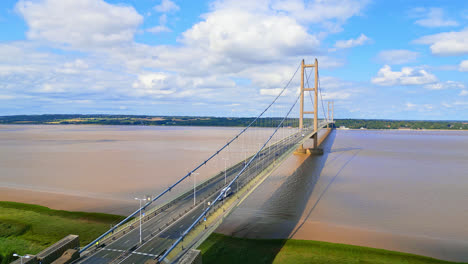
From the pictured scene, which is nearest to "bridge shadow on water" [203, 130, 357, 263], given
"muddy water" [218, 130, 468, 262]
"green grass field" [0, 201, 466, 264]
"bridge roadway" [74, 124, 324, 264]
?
"muddy water" [218, 130, 468, 262]

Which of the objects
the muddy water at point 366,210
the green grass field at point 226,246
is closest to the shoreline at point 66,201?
the green grass field at point 226,246

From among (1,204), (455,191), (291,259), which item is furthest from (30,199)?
(455,191)

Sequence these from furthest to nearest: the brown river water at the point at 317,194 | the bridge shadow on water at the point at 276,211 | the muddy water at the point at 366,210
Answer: the brown river water at the point at 317,194
the bridge shadow on water at the point at 276,211
the muddy water at the point at 366,210

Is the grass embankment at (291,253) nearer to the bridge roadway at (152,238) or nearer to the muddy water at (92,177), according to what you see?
the bridge roadway at (152,238)

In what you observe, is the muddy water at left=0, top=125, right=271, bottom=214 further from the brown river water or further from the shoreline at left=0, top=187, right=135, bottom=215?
the brown river water

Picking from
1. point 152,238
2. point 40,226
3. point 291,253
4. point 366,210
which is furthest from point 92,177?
point 366,210

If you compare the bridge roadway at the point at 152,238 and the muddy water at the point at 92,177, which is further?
the muddy water at the point at 92,177
